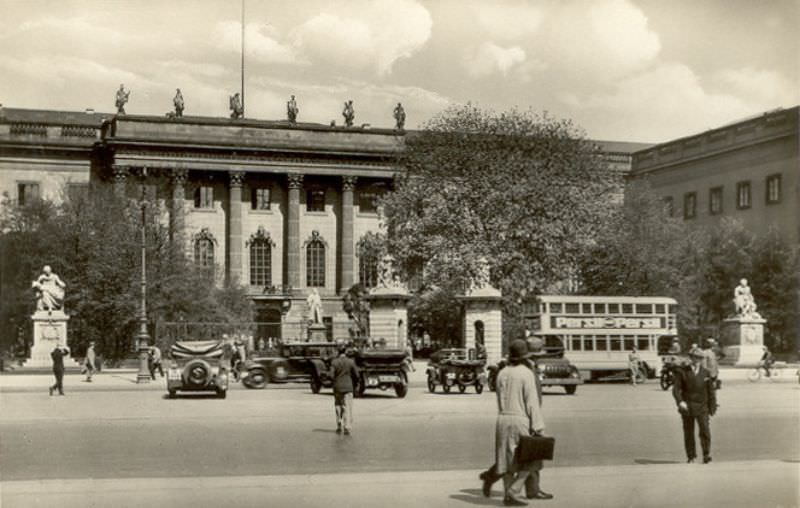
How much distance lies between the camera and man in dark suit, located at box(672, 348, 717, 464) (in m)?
16.0

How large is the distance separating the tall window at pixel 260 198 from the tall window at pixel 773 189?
35.9 meters

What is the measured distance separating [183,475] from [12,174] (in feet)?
247

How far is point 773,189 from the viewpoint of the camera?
75250 mm

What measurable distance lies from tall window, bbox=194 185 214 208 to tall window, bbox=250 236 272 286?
430 centimetres

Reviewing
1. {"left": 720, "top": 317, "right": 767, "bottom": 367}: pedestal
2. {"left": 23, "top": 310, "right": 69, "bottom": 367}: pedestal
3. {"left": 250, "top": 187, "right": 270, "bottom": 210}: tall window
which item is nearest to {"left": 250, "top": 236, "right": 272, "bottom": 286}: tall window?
{"left": 250, "top": 187, "right": 270, "bottom": 210}: tall window

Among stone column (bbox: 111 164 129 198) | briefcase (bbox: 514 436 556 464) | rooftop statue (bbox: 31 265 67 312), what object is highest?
stone column (bbox: 111 164 129 198)

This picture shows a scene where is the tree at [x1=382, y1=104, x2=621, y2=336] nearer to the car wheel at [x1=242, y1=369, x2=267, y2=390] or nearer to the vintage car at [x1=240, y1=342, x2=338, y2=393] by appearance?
the vintage car at [x1=240, y1=342, x2=338, y2=393]

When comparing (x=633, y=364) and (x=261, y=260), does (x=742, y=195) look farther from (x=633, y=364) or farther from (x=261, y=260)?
(x=633, y=364)

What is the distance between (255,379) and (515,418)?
91.1ft

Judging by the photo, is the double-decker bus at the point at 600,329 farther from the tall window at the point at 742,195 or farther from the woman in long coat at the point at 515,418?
the tall window at the point at 742,195

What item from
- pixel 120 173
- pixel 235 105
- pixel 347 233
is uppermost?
pixel 235 105

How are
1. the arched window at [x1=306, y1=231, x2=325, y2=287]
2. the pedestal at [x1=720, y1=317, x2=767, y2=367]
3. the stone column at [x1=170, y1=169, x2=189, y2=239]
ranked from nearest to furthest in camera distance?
the pedestal at [x1=720, y1=317, x2=767, y2=367] → the stone column at [x1=170, y1=169, x2=189, y2=239] → the arched window at [x1=306, y1=231, x2=325, y2=287]

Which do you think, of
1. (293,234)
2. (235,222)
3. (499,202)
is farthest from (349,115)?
(499,202)

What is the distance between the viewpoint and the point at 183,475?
14.7m
